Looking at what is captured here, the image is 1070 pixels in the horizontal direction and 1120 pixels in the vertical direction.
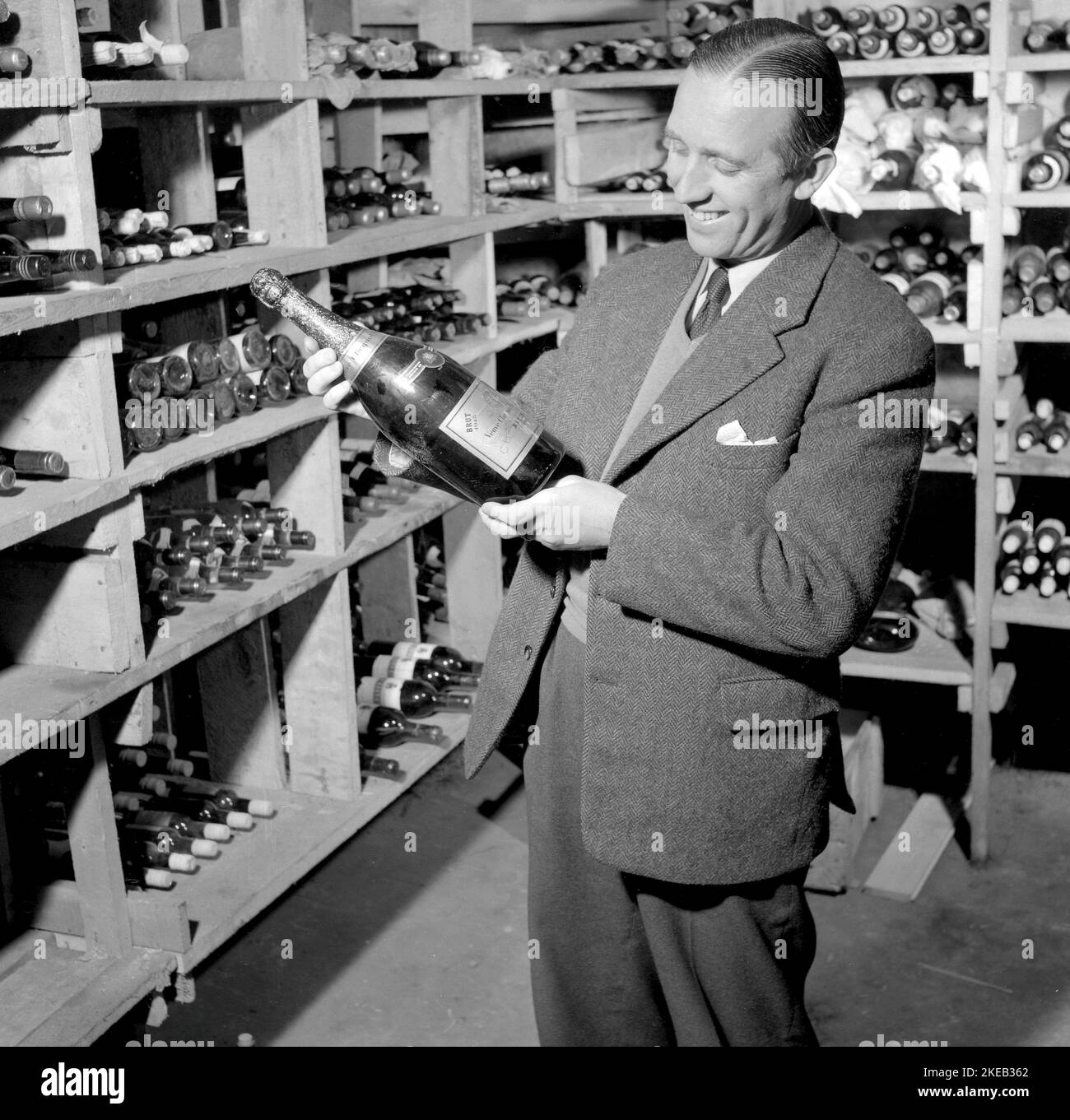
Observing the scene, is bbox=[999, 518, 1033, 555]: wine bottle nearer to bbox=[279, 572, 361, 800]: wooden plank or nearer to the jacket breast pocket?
bbox=[279, 572, 361, 800]: wooden plank

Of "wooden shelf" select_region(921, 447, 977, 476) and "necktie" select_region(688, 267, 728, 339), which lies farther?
"wooden shelf" select_region(921, 447, 977, 476)

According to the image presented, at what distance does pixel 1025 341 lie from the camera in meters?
3.82

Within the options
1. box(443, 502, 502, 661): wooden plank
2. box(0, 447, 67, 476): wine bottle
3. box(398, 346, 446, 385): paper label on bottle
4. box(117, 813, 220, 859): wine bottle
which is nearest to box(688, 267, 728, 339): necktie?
box(398, 346, 446, 385): paper label on bottle

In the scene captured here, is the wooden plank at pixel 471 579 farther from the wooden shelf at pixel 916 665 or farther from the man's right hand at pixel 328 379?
the man's right hand at pixel 328 379

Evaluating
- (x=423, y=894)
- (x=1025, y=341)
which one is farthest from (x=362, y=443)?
(x=1025, y=341)

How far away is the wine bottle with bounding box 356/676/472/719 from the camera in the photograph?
12.5 feet

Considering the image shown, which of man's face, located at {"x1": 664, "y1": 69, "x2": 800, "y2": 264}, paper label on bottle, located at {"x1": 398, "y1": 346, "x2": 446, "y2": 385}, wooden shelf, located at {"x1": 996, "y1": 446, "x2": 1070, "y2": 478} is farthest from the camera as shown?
wooden shelf, located at {"x1": 996, "y1": 446, "x2": 1070, "y2": 478}

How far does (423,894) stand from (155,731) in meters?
0.80

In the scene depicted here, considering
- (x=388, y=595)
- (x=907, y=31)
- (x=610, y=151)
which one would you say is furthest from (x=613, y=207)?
(x=388, y=595)

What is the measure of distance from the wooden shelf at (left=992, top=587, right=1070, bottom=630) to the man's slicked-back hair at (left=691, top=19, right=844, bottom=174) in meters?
2.23

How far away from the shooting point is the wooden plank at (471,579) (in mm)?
4258

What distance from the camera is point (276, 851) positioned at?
326 cm

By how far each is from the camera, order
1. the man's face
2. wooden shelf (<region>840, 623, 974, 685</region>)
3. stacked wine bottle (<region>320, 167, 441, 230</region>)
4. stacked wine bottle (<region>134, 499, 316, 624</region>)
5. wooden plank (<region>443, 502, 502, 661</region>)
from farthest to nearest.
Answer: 1. wooden plank (<region>443, 502, 502, 661</region>)
2. wooden shelf (<region>840, 623, 974, 685</region>)
3. stacked wine bottle (<region>320, 167, 441, 230</region>)
4. stacked wine bottle (<region>134, 499, 316, 624</region>)
5. the man's face
